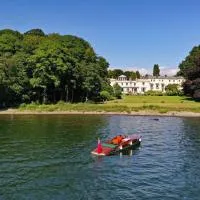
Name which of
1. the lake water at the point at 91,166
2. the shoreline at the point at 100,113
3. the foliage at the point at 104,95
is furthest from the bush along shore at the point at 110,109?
the lake water at the point at 91,166

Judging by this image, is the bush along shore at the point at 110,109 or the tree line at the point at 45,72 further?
the tree line at the point at 45,72

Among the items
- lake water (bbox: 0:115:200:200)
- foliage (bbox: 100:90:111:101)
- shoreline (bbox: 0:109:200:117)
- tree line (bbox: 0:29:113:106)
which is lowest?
lake water (bbox: 0:115:200:200)

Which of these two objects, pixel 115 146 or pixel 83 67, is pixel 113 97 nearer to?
pixel 83 67

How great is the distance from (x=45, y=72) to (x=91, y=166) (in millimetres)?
78566

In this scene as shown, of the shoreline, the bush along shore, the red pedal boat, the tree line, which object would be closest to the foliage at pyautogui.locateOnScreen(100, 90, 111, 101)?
the tree line

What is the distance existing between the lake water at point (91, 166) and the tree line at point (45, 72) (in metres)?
44.3

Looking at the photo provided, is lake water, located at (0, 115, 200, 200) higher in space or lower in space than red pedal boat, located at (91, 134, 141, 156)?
lower

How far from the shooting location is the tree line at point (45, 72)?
12312cm

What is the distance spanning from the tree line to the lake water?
44.3 meters

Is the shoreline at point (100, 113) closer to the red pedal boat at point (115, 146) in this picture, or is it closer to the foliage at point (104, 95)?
the foliage at point (104, 95)

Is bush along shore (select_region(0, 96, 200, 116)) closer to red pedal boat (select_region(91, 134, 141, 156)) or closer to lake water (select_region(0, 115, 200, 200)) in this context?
lake water (select_region(0, 115, 200, 200))

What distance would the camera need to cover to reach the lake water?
37.5 metres

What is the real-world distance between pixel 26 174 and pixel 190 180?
1666 cm

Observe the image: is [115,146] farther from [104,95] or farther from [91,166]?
[104,95]
